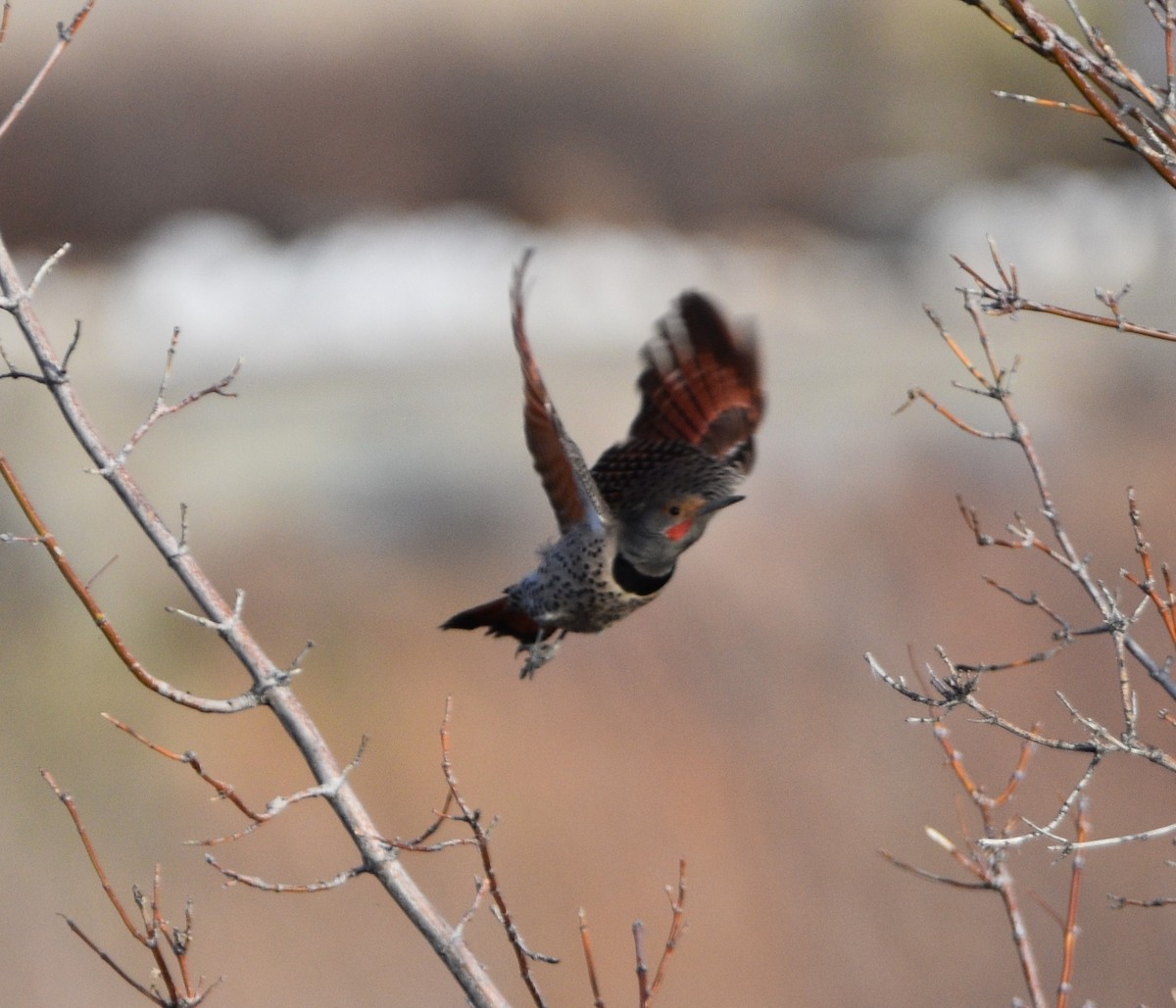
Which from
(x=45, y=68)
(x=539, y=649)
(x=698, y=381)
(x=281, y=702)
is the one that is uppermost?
(x=698, y=381)

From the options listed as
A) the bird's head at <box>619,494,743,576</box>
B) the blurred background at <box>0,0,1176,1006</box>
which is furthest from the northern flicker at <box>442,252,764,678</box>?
the blurred background at <box>0,0,1176,1006</box>

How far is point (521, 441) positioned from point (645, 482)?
30.4ft

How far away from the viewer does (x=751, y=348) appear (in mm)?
3479

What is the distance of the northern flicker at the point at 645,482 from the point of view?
3.10 metres

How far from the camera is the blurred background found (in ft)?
34.2

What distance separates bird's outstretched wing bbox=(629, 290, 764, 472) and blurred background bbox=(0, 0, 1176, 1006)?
6938mm

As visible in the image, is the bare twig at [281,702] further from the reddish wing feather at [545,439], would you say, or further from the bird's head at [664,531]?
the bird's head at [664,531]

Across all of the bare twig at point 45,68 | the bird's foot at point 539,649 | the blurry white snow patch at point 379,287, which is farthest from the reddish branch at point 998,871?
the blurry white snow patch at point 379,287

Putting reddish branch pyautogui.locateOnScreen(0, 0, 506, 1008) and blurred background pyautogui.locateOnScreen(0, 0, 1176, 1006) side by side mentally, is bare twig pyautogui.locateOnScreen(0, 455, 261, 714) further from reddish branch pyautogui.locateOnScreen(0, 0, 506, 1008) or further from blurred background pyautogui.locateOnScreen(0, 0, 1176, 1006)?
blurred background pyautogui.locateOnScreen(0, 0, 1176, 1006)

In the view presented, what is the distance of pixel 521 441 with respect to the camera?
12.5 meters

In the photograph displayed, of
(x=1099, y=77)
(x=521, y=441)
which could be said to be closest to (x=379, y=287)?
(x=521, y=441)

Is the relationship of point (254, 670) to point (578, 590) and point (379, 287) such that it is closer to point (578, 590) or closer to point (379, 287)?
point (578, 590)

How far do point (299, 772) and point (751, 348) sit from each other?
7.75 metres

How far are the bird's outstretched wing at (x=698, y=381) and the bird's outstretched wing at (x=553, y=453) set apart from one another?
0.35 metres
